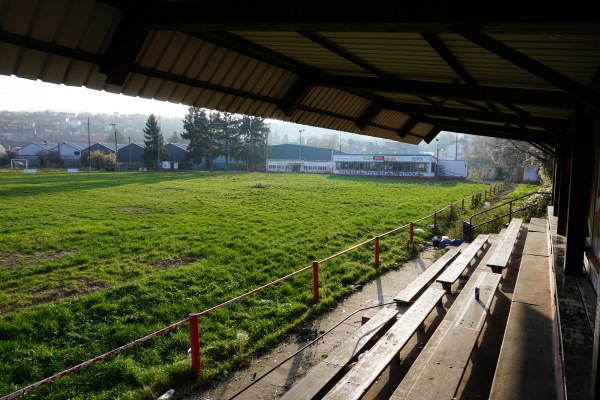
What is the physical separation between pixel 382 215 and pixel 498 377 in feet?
54.3

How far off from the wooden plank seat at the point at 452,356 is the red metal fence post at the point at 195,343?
2934mm

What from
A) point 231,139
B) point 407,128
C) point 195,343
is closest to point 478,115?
point 407,128

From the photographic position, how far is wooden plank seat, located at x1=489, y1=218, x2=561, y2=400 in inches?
183

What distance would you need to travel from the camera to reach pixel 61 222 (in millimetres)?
17969

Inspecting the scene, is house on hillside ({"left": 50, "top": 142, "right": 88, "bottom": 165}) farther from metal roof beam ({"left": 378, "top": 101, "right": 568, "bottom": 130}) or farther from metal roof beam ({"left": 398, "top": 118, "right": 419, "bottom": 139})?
metal roof beam ({"left": 378, "top": 101, "right": 568, "bottom": 130})

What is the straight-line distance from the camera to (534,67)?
299cm

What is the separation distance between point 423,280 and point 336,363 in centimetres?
439

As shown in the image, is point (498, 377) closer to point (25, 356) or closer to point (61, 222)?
point (25, 356)

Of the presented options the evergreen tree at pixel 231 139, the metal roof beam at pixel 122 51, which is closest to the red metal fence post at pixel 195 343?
the metal roof beam at pixel 122 51

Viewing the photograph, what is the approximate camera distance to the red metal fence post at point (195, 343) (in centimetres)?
611

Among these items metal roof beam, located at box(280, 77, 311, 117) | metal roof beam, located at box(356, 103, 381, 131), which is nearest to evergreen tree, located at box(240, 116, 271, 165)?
metal roof beam, located at box(356, 103, 381, 131)

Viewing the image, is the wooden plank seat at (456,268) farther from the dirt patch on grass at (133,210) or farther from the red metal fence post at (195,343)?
the dirt patch on grass at (133,210)

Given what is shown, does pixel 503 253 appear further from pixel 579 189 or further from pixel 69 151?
pixel 69 151

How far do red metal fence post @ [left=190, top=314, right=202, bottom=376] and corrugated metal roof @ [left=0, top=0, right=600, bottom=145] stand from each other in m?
3.16
